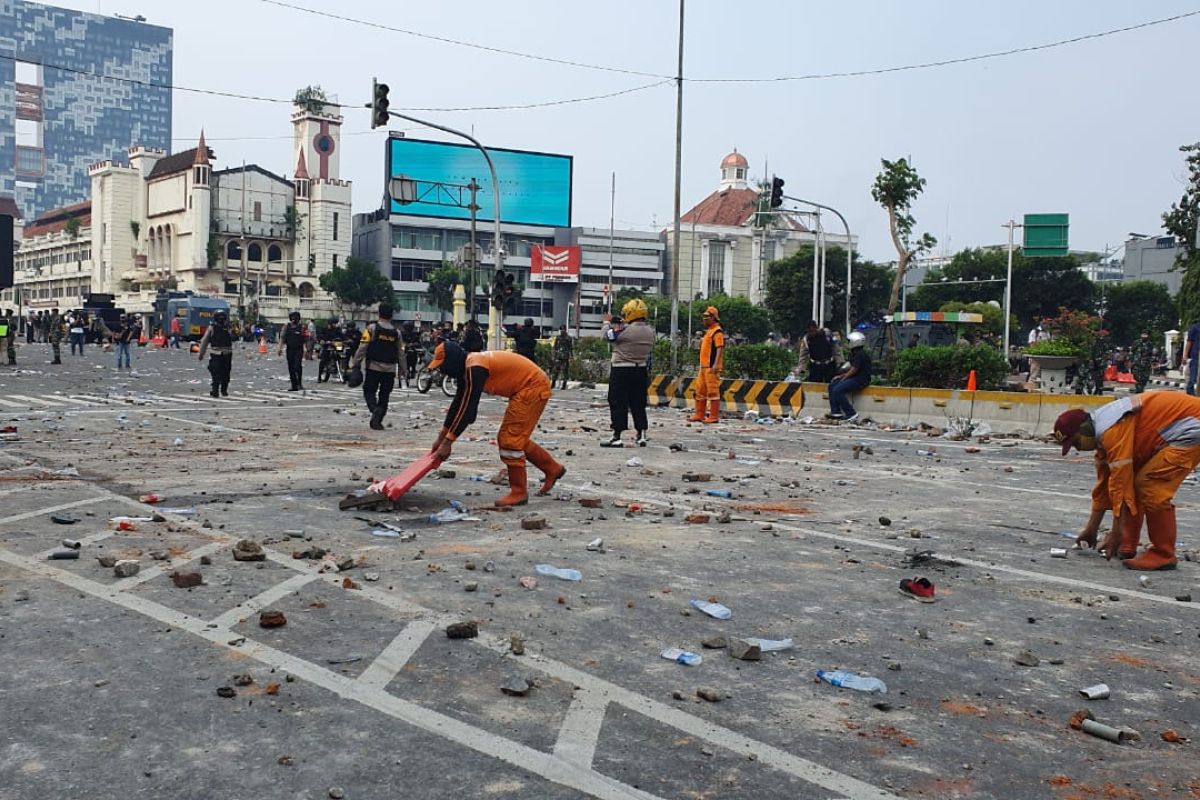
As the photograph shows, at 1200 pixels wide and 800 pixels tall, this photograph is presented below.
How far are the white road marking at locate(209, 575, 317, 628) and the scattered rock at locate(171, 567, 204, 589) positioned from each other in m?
0.40

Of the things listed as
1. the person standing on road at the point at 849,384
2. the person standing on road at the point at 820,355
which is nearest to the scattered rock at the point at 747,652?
the person standing on road at the point at 849,384

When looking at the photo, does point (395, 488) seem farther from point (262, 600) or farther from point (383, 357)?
point (383, 357)

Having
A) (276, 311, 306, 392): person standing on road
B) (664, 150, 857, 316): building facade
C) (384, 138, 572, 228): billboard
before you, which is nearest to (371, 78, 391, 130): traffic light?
(276, 311, 306, 392): person standing on road

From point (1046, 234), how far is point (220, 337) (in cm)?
2754

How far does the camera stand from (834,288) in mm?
90938

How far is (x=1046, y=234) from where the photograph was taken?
3788 cm

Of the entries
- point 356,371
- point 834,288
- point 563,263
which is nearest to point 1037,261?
point 834,288

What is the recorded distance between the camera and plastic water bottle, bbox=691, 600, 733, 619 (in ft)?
19.6

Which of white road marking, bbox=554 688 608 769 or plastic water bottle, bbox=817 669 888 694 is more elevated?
plastic water bottle, bbox=817 669 888 694

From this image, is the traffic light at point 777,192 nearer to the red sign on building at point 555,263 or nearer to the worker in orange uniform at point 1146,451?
the worker in orange uniform at point 1146,451

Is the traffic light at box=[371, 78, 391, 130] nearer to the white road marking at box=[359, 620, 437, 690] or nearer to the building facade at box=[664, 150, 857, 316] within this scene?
the white road marking at box=[359, 620, 437, 690]

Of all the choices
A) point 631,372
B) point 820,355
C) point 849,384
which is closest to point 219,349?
point 631,372

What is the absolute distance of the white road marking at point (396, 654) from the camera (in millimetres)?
4770

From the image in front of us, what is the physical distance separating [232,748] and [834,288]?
89.8 metres
